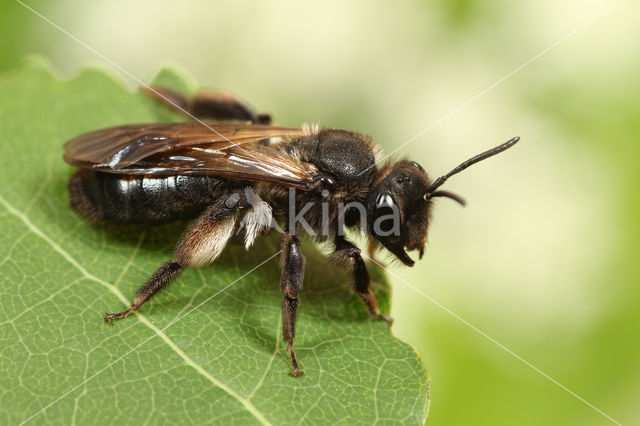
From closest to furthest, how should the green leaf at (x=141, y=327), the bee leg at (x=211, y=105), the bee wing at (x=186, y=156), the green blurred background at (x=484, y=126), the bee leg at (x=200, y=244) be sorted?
1. the green leaf at (x=141, y=327)
2. the bee leg at (x=200, y=244)
3. the bee wing at (x=186, y=156)
4. the green blurred background at (x=484, y=126)
5. the bee leg at (x=211, y=105)

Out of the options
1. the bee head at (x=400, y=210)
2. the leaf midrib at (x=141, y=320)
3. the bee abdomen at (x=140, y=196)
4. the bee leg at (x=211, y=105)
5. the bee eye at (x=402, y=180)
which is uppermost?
the bee eye at (x=402, y=180)

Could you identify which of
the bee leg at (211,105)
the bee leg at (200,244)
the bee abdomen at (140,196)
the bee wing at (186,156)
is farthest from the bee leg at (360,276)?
the bee leg at (211,105)

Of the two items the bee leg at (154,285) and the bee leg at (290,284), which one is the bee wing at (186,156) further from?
the bee leg at (154,285)

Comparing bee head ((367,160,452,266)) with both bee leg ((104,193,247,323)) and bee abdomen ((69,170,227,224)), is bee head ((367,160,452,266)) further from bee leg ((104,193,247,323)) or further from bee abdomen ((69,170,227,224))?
bee abdomen ((69,170,227,224))

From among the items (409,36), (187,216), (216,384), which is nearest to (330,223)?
(187,216)

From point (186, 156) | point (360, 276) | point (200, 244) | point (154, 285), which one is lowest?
point (154, 285)

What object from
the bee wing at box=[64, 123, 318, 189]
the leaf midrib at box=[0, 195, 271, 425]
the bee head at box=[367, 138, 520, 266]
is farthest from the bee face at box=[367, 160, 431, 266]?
the leaf midrib at box=[0, 195, 271, 425]

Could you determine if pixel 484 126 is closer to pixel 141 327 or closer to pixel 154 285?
pixel 154 285

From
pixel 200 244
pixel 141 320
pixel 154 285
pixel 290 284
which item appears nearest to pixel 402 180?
pixel 290 284
